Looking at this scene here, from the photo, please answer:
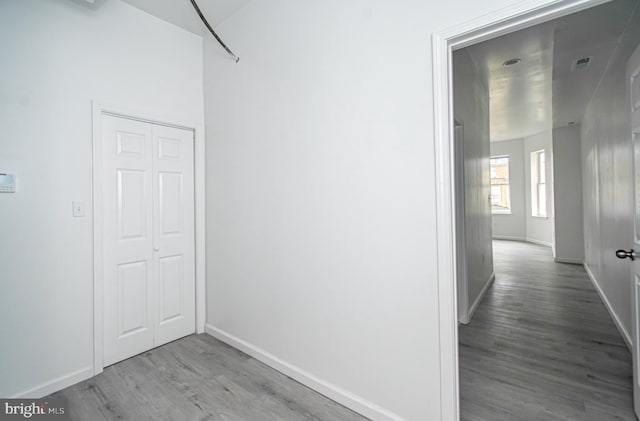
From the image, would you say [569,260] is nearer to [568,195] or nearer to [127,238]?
[568,195]

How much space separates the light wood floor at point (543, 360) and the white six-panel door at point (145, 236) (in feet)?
8.49

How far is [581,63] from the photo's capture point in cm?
317

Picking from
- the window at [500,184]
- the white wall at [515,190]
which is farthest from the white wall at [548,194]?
the window at [500,184]

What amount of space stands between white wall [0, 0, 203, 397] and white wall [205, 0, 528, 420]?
3.33 ft

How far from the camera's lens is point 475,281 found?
375 centimetres

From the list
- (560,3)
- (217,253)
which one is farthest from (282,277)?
(560,3)

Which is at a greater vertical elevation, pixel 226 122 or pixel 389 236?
pixel 226 122

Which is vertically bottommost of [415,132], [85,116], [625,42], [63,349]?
[63,349]

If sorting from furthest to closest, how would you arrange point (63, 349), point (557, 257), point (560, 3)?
1. point (557, 257)
2. point (63, 349)
3. point (560, 3)

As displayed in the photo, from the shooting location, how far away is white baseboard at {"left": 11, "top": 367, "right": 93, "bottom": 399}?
82.0 inches

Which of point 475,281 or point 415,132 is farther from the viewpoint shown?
point 475,281

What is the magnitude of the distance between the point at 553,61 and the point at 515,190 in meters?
6.76

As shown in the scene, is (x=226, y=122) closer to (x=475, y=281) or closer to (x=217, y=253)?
(x=217, y=253)

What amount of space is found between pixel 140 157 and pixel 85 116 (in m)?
0.48
